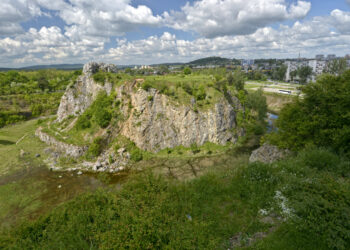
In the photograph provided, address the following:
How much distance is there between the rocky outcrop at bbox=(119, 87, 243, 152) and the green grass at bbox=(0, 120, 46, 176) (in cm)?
1515

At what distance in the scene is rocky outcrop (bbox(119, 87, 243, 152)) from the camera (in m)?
30.4

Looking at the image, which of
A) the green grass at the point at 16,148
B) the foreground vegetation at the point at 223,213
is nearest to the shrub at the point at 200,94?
the foreground vegetation at the point at 223,213

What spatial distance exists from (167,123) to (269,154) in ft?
54.7

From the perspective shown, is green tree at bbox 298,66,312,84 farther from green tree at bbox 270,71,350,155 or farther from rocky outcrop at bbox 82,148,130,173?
rocky outcrop at bbox 82,148,130,173

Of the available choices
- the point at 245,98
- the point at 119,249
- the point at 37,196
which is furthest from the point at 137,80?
the point at 119,249

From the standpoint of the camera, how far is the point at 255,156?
72.6 ft

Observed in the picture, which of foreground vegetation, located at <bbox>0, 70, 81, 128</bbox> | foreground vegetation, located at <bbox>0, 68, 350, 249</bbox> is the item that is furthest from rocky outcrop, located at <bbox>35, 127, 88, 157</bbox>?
foreground vegetation, located at <bbox>0, 70, 81, 128</bbox>

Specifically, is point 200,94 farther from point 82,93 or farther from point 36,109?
point 36,109

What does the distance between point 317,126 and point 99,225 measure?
18.7 meters

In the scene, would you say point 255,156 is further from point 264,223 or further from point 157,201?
point 157,201

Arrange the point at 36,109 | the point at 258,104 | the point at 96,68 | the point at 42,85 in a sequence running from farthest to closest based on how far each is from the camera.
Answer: the point at 42,85 < the point at 36,109 < the point at 258,104 < the point at 96,68

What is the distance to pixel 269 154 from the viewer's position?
20.9 meters

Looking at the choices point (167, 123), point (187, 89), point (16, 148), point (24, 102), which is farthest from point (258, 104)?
point (24, 102)

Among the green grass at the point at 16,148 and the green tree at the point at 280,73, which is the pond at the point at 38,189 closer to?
the green grass at the point at 16,148
